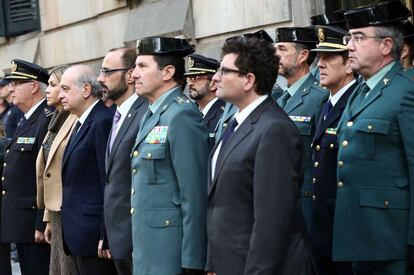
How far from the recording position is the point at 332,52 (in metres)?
6.95

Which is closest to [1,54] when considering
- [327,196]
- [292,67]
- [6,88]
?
[6,88]

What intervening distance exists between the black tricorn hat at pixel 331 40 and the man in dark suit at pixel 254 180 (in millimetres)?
1104

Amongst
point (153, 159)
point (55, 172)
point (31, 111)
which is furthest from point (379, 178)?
point (31, 111)

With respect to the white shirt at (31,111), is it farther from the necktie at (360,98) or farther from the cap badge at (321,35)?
the necktie at (360,98)

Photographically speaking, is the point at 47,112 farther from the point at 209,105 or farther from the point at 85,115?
the point at 209,105

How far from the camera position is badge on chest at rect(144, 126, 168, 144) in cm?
657


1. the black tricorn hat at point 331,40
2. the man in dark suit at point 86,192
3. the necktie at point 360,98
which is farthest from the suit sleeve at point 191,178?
the man in dark suit at point 86,192

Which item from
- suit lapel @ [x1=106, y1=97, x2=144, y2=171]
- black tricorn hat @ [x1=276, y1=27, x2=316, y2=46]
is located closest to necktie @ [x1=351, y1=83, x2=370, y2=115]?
black tricorn hat @ [x1=276, y1=27, x2=316, y2=46]

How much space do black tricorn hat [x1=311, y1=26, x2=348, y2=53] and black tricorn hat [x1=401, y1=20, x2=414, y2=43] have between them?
0.57 metres

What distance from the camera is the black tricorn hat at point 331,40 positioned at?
6941 mm

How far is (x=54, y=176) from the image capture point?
334 inches

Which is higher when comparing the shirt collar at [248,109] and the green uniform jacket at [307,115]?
the shirt collar at [248,109]

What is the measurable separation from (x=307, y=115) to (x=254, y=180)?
6.05 feet

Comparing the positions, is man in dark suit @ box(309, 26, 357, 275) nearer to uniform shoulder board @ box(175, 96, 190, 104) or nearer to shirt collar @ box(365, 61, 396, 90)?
shirt collar @ box(365, 61, 396, 90)
